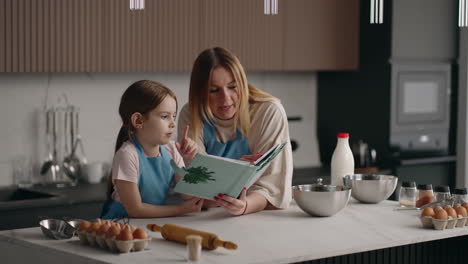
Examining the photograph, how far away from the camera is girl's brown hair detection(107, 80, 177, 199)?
301 centimetres

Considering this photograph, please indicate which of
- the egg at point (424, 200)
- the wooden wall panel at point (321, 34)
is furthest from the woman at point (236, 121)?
the wooden wall panel at point (321, 34)

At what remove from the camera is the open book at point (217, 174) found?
9.18 feet

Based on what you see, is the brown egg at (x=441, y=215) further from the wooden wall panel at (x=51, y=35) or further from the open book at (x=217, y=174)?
the wooden wall panel at (x=51, y=35)

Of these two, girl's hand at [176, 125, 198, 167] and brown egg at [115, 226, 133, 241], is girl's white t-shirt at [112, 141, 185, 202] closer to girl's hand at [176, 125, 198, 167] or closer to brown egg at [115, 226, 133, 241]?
girl's hand at [176, 125, 198, 167]

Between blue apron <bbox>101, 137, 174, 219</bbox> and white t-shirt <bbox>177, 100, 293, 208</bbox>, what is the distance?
0.59 feet

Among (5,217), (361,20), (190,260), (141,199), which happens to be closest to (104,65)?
(5,217)

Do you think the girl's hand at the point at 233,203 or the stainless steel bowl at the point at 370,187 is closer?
the girl's hand at the point at 233,203

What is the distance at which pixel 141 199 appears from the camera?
3066mm

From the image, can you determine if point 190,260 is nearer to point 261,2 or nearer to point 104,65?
point 104,65

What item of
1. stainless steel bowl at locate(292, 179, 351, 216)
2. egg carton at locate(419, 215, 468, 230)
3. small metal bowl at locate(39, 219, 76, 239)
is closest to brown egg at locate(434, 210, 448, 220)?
egg carton at locate(419, 215, 468, 230)

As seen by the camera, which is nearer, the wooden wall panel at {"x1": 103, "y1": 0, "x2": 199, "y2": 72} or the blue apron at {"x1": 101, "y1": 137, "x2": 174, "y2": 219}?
the blue apron at {"x1": 101, "y1": 137, "x2": 174, "y2": 219}

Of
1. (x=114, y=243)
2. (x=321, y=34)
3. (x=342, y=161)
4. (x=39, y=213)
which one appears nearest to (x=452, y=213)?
(x=342, y=161)

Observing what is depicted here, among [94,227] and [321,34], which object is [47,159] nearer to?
[321,34]

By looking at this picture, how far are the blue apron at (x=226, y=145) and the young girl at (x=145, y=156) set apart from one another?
19 centimetres
